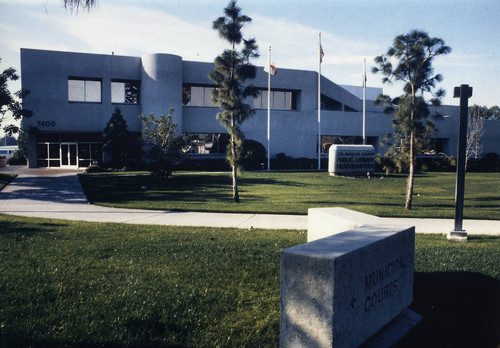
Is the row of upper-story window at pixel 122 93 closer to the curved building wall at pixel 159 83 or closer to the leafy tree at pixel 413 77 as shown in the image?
the curved building wall at pixel 159 83

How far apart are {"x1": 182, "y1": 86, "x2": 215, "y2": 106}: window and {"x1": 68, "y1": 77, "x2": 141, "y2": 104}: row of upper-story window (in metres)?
3.86

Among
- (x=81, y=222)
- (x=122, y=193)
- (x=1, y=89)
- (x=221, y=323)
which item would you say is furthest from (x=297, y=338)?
(x=1, y=89)

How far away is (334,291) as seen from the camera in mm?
3211

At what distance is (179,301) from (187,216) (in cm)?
718

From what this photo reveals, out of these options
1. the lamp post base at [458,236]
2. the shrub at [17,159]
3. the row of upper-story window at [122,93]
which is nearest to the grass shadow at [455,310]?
the lamp post base at [458,236]

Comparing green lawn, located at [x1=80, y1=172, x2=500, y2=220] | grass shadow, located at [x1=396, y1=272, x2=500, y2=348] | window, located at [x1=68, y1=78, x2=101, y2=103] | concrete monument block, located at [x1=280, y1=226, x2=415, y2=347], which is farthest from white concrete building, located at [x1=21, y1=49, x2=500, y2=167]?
concrete monument block, located at [x1=280, y1=226, x2=415, y2=347]

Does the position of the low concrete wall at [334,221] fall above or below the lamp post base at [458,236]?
above

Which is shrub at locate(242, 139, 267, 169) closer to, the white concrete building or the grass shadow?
the white concrete building

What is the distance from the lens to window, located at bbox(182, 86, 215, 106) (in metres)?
36.6

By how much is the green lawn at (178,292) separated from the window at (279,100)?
31.8 metres

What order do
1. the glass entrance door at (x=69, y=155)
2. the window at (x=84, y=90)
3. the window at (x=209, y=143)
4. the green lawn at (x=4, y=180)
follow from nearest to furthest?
the green lawn at (x=4, y=180) → the window at (x=84, y=90) → the glass entrance door at (x=69, y=155) → the window at (x=209, y=143)

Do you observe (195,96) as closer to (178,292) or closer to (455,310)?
(178,292)

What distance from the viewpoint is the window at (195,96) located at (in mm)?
36562

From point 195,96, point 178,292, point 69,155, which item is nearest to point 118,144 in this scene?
point 69,155
